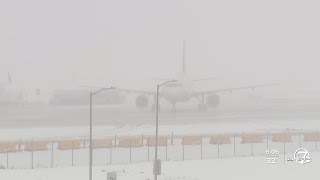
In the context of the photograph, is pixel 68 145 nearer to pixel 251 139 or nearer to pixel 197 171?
pixel 197 171

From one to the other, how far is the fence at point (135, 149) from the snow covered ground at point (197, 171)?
226 cm

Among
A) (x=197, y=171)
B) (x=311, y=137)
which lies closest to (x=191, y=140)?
(x=311, y=137)

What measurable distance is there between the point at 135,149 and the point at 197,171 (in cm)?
1002

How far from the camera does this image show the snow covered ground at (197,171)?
3306 cm

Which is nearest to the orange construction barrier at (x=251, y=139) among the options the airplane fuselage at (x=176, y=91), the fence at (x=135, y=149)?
the fence at (x=135, y=149)

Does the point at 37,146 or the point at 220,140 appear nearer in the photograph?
the point at 37,146

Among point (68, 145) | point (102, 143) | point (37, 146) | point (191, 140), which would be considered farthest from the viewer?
point (191, 140)

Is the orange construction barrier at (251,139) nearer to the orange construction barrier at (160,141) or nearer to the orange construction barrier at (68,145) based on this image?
the orange construction barrier at (160,141)

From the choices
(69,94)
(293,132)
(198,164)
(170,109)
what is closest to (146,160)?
(198,164)

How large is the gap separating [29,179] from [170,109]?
2258 inches

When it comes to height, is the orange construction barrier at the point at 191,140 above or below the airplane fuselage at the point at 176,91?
below

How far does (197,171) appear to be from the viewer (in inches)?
1395

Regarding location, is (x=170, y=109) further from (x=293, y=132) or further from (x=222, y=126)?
(x=293, y=132)

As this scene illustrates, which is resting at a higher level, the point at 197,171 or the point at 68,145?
the point at 68,145
